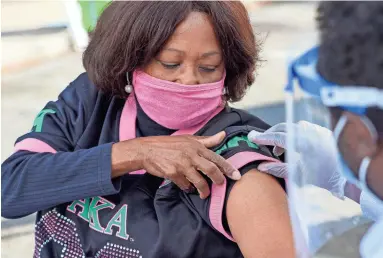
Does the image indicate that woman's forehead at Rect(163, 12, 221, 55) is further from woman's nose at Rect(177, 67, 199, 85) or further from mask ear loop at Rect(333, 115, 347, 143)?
mask ear loop at Rect(333, 115, 347, 143)

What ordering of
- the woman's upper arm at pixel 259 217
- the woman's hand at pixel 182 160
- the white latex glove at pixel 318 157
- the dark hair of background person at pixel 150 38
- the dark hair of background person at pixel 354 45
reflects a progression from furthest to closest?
the dark hair of background person at pixel 150 38 < the woman's hand at pixel 182 160 < the woman's upper arm at pixel 259 217 < the white latex glove at pixel 318 157 < the dark hair of background person at pixel 354 45

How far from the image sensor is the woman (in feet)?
5.65

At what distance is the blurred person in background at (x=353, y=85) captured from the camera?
1037 millimetres

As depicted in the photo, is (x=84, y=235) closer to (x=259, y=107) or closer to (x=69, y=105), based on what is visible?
(x=69, y=105)

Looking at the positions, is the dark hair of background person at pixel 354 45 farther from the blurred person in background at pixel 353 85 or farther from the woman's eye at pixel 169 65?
the woman's eye at pixel 169 65

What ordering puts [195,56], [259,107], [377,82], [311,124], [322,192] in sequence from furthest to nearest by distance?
[259,107], [195,56], [322,192], [311,124], [377,82]

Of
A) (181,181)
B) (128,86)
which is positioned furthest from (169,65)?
(181,181)

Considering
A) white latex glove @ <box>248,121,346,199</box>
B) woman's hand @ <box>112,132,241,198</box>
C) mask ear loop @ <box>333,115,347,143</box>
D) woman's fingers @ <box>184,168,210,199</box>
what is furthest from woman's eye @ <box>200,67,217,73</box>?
mask ear loop @ <box>333,115,347,143</box>

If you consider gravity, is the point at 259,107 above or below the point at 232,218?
below

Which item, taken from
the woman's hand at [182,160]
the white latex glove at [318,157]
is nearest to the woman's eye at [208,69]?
the woman's hand at [182,160]

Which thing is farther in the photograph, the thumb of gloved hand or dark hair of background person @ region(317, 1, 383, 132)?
the thumb of gloved hand

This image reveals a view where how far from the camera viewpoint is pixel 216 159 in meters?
1.74

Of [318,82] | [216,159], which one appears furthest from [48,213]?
[318,82]

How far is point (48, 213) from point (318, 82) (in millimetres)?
1098
